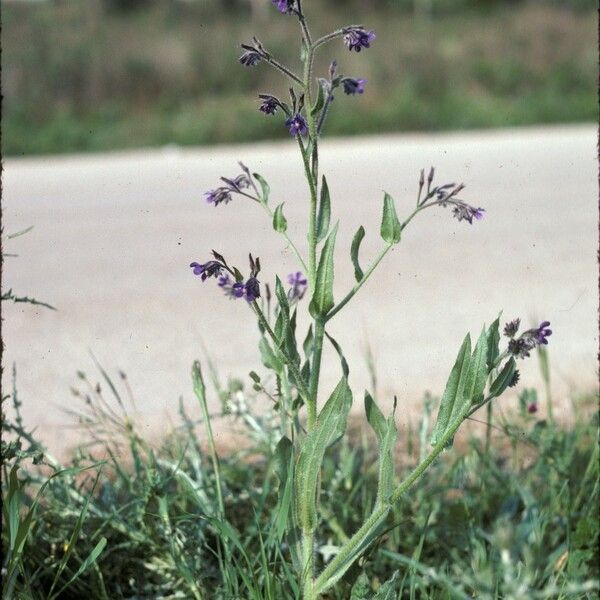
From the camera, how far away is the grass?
6.57 ft

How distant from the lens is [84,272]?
18.3ft

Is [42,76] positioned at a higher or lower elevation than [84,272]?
higher

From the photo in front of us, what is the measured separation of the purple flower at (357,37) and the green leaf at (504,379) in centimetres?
61

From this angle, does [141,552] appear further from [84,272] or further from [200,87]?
[200,87]

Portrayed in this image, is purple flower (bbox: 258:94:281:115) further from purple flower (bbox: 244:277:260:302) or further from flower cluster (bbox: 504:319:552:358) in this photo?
flower cluster (bbox: 504:319:552:358)

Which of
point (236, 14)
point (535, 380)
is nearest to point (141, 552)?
point (535, 380)

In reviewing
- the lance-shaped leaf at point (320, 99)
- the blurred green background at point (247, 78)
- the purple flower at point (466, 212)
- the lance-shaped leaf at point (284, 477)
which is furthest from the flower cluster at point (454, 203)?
the blurred green background at point (247, 78)

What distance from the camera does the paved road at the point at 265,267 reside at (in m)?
3.88

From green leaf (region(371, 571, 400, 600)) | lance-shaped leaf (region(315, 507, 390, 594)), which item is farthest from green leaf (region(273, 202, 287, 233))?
green leaf (region(371, 571, 400, 600))

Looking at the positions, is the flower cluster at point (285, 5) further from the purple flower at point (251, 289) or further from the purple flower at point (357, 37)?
the purple flower at point (251, 289)

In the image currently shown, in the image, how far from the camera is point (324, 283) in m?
1.77

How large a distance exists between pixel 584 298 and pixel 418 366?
123 cm

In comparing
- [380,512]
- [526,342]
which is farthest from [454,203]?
[380,512]

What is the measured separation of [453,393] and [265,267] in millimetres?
3732
